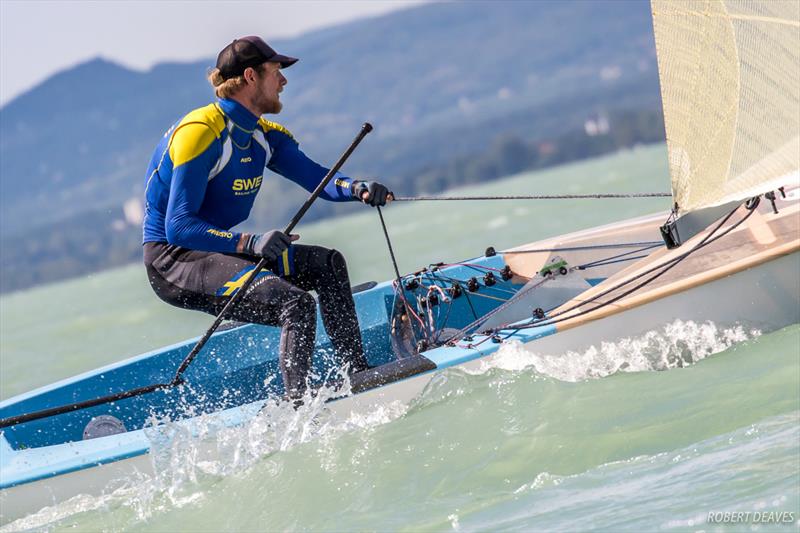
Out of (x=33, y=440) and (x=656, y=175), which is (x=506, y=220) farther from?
(x=33, y=440)

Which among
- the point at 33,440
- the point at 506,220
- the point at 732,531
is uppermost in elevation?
the point at 506,220

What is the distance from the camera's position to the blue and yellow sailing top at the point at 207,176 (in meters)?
4.84

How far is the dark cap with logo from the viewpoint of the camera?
16.3 ft

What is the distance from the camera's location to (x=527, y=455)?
4.62 m

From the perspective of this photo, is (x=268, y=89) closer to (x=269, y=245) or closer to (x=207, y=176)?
(x=207, y=176)

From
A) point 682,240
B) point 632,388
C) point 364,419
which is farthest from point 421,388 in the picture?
point 682,240

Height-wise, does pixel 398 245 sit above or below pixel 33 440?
above

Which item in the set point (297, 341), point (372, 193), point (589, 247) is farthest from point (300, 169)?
point (589, 247)

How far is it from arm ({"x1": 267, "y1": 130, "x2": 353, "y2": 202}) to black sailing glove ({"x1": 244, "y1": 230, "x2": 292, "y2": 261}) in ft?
2.45

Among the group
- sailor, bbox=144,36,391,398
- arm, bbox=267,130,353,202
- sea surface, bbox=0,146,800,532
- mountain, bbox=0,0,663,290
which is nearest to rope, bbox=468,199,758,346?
sea surface, bbox=0,146,800,532

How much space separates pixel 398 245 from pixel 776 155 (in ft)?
72.0

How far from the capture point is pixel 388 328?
6.33m

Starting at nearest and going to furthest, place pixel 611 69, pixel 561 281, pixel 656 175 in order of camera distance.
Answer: pixel 561 281 → pixel 656 175 → pixel 611 69

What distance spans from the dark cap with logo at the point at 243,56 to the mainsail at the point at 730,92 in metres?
1.54
